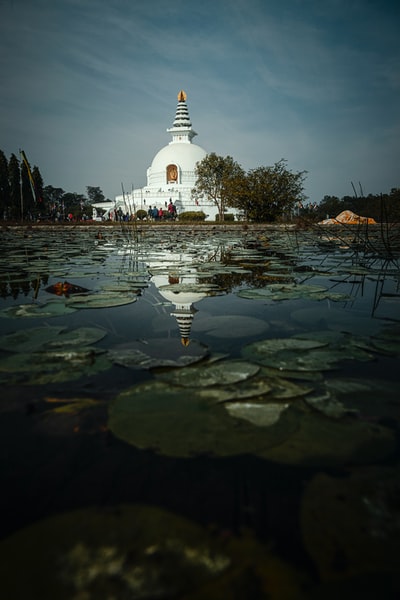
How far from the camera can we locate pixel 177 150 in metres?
38.0

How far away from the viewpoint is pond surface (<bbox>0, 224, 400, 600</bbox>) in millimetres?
494

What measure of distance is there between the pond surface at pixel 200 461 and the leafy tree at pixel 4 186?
1280 inches

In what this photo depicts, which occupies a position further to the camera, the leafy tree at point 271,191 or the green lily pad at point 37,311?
the leafy tree at point 271,191

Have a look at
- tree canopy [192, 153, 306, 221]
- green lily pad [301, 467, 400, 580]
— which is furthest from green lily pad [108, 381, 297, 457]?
tree canopy [192, 153, 306, 221]

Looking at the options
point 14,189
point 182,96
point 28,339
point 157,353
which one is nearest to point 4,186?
point 14,189

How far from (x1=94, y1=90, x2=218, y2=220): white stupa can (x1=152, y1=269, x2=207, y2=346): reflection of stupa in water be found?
29.3 m

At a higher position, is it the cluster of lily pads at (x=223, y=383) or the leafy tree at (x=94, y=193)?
the leafy tree at (x=94, y=193)

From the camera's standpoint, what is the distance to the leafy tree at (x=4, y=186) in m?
28.1

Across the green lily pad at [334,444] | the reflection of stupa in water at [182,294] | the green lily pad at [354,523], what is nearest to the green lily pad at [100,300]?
the reflection of stupa in water at [182,294]

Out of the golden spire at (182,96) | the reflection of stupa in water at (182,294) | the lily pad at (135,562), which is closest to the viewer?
the lily pad at (135,562)

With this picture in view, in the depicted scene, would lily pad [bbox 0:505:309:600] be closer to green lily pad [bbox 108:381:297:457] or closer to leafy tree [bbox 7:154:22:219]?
green lily pad [bbox 108:381:297:457]

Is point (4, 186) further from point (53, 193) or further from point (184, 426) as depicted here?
point (53, 193)

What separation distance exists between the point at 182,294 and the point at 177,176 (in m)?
36.1

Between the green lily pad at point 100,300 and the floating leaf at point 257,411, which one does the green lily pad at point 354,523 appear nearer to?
the floating leaf at point 257,411
